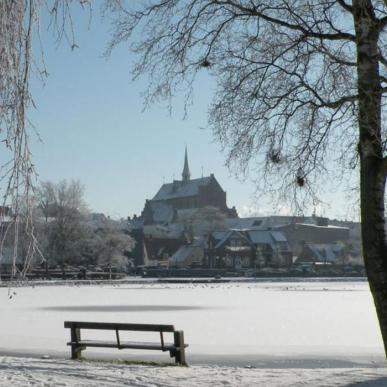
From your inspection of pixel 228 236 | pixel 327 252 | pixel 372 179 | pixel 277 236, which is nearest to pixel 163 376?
pixel 372 179

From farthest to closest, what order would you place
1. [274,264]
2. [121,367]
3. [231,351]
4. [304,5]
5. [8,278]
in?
[274,264], [231,351], [121,367], [304,5], [8,278]

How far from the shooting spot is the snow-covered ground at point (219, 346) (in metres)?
9.83

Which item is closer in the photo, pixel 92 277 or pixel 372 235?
pixel 372 235

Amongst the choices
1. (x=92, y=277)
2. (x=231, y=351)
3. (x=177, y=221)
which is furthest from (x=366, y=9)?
(x=177, y=221)

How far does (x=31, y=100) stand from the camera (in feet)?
15.4

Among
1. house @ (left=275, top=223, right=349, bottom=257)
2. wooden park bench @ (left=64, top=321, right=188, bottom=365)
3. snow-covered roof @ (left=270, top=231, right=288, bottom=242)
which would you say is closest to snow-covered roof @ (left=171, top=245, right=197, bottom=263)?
snow-covered roof @ (left=270, top=231, right=288, bottom=242)

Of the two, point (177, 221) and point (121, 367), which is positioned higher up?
point (177, 221)

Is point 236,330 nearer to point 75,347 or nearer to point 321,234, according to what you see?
point 75,347

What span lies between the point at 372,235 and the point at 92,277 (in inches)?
2817

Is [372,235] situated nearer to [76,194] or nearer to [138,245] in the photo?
[76,194]

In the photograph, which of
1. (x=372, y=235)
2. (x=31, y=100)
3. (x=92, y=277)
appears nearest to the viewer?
(x=31, y=100)

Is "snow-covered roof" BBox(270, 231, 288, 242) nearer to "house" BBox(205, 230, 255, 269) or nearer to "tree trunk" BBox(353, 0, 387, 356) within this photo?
"house" BBox(205, 230, 255, 269)

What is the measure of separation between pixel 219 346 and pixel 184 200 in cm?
14739

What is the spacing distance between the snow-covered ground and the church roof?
132 metres
